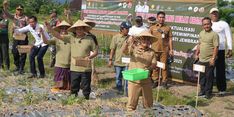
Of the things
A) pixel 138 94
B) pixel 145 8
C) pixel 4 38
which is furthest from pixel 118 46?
pixel 4 38

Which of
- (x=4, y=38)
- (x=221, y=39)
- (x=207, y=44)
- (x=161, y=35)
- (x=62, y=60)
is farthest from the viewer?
(x=4, y=38)

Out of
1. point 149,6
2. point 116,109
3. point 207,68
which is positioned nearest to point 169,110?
point 116,109

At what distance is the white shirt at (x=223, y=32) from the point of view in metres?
8.16

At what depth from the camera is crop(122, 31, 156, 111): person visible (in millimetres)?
6188

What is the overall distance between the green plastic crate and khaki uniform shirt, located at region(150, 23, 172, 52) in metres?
2.88

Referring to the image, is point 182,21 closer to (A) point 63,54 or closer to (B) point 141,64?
(A) point 63,54

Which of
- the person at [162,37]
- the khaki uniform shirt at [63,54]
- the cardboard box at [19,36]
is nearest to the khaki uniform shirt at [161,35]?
the person at [162,37]

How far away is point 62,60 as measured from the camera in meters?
8.13

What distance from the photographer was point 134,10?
34.9 feet

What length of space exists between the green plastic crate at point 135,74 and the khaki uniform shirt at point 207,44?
2.36 metres

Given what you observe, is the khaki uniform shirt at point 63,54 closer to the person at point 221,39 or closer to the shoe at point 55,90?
the shoe at point 55,90

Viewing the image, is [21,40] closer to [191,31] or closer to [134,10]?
[134,10]

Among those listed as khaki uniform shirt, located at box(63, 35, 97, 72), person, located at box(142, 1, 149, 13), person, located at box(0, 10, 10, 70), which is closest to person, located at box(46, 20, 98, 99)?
khaki uniform shirt, located at box(63, 35, 97, 72)

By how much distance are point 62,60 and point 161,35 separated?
209cm
